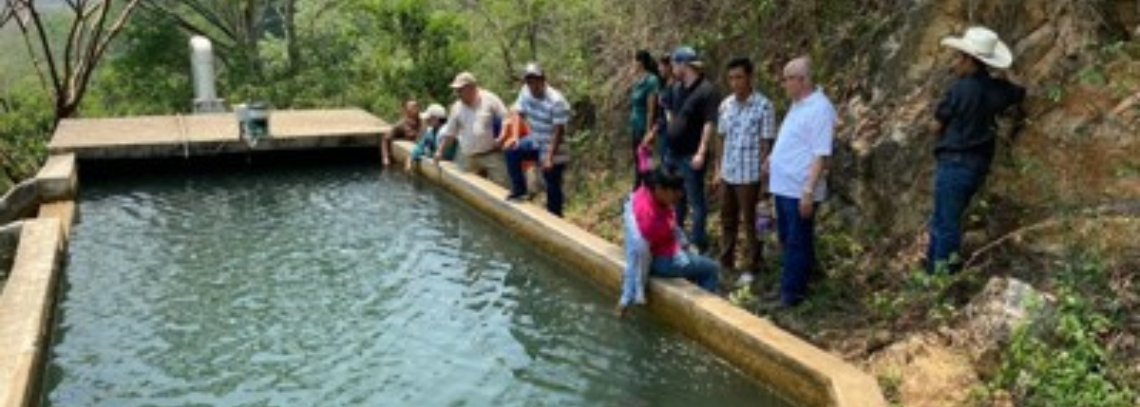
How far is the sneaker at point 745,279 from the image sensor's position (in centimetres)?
706

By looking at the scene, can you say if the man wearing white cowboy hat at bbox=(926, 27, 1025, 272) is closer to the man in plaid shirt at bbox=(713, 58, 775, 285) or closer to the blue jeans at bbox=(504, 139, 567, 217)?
the man in plaid shirt at bbox=(713, 58, 775, 285)

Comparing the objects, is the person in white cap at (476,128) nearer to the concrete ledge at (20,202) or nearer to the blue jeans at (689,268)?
the blue jeans at (689,268)

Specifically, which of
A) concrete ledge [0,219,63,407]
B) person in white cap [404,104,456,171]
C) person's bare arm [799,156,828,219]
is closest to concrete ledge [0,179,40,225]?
concrete ledge [0,219,63,407]

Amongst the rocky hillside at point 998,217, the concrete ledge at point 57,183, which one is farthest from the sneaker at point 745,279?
the concrete ledge at point 57,183

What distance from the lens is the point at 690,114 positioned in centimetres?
744

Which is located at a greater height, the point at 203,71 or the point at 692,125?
the point at 692,125

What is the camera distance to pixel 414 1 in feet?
55.9

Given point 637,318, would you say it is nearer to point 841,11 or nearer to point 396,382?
point 396,382

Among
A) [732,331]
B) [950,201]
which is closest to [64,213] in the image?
[732,331]

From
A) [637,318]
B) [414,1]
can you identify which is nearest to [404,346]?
[637,318]

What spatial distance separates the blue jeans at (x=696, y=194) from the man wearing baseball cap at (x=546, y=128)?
4.65 feet

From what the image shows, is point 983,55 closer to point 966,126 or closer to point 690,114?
point 966,126

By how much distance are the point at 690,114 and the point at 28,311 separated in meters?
4.28

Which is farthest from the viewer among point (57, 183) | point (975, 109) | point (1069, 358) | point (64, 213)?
point (57, 183)
